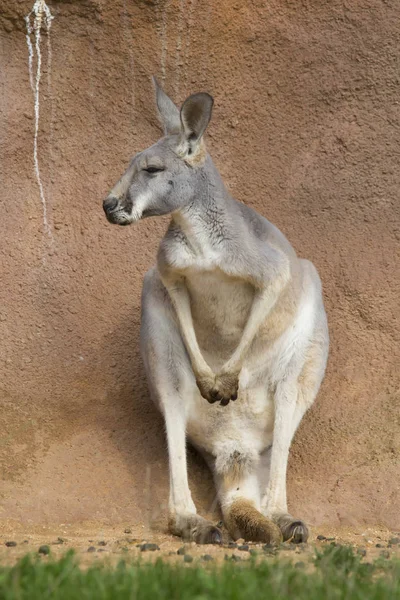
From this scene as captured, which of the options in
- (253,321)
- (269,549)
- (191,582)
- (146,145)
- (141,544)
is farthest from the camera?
(146,145)

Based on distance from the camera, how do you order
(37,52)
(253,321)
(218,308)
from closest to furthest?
(253,321) < (218,308) < (37,52)

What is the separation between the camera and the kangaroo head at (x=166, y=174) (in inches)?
187

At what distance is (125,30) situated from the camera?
617 cm

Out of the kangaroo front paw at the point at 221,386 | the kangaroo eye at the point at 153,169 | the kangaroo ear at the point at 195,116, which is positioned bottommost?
the kangaroo front paw at the point at 221,386

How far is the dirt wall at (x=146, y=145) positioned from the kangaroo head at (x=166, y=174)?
1356 mm

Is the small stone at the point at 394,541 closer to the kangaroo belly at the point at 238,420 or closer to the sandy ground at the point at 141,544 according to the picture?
the sandy ground at the point at 141,544

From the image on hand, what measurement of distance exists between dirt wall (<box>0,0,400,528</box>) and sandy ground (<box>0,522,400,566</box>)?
755 millimetres

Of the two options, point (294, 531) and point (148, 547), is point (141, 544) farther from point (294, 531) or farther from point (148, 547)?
point (294, 531)

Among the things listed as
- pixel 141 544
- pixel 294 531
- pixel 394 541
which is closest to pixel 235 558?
pixel 141 544

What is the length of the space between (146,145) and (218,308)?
167cm

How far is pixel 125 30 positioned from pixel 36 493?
9.75ft

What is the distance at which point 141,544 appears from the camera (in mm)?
4293

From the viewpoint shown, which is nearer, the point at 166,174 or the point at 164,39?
the point at 166,174

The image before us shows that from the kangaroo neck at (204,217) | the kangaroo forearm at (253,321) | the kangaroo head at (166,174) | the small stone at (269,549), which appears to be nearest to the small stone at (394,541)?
the small stone at (269,549)
